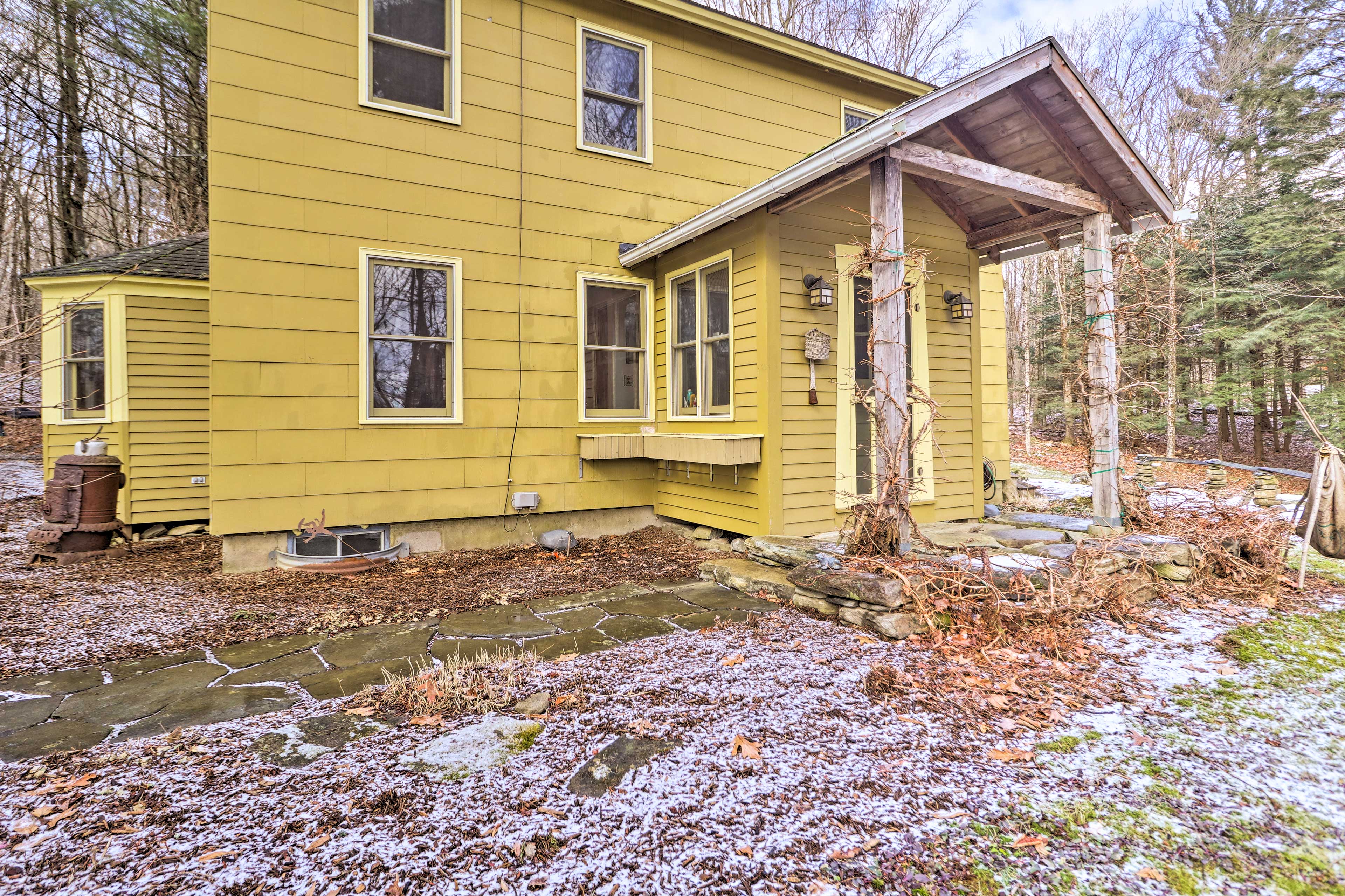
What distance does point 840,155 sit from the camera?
4.17 metres

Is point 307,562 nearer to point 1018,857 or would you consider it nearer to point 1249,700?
point 1018,857

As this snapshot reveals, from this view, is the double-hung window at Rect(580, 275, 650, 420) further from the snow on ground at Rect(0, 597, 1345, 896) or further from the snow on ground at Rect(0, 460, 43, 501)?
the snow on ground at Rect(0, 460, 43, 501)

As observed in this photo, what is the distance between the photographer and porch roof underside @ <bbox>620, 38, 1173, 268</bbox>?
13.5 feet

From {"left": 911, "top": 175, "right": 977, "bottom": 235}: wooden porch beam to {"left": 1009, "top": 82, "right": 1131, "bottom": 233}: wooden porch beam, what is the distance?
1.08 m

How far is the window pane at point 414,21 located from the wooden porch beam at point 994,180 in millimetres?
4577

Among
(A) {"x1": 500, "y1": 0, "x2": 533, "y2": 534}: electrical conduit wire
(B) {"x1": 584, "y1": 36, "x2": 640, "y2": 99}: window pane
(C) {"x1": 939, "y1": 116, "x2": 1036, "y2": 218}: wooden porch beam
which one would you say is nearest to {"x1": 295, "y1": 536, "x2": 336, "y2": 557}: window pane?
(A) {"x1": 500, "y1": 0, "x2": 533, "y2": 534}: electrical conduit wire

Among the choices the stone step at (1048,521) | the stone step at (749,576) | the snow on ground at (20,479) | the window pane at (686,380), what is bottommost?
the stone step at (749,576)

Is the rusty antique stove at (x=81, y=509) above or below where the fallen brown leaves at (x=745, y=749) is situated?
above

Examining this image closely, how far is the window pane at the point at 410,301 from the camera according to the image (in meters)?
5.53

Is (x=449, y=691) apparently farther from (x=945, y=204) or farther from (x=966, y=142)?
(x=945, y=204)

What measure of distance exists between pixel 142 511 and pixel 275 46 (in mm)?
5377

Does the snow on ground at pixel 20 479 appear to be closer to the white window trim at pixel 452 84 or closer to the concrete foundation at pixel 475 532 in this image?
the concrete foundation at pixel 475 532

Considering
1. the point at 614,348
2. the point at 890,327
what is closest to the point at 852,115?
the point at 614,348

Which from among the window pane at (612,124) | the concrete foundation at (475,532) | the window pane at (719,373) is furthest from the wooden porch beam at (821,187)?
the concrete foundation at (475,532)
